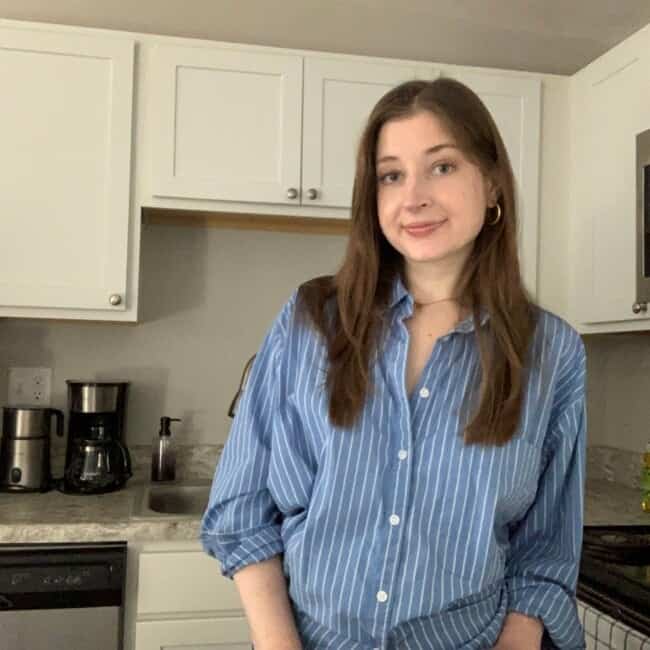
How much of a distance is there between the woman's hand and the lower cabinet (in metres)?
1.02

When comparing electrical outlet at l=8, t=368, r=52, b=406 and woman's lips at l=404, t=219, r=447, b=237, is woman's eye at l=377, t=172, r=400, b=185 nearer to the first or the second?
woman's lips at l=404, t=219, r=447, b=237

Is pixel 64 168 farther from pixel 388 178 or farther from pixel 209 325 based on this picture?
pixel 388 178

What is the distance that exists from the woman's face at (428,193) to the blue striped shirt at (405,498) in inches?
3.6

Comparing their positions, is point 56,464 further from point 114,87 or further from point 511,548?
point 511,548

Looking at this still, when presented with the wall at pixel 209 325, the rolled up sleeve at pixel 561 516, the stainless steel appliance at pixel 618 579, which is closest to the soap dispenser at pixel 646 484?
the wall at pixel 209 325

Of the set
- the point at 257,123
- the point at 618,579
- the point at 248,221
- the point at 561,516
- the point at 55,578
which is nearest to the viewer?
the point at 561,516

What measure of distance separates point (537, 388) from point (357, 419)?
25 centimetres

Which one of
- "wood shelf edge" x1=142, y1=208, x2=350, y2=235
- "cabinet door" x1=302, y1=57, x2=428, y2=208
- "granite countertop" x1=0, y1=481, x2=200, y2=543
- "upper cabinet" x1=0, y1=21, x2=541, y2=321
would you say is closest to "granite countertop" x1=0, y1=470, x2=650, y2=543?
"granite countertop" x1=0, y1=481, x2=200, y2=543

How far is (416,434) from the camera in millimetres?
979

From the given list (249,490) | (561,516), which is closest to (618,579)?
(561,516)

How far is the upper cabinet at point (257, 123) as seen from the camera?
212cm

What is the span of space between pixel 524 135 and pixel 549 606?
1649mm

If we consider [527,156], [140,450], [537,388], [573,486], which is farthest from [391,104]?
[140,450]

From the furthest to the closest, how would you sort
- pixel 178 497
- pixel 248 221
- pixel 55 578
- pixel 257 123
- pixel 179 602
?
pixel 248 221
pixel 178 497
pixel 257 123
pixel 179 602
pixel 55 578
